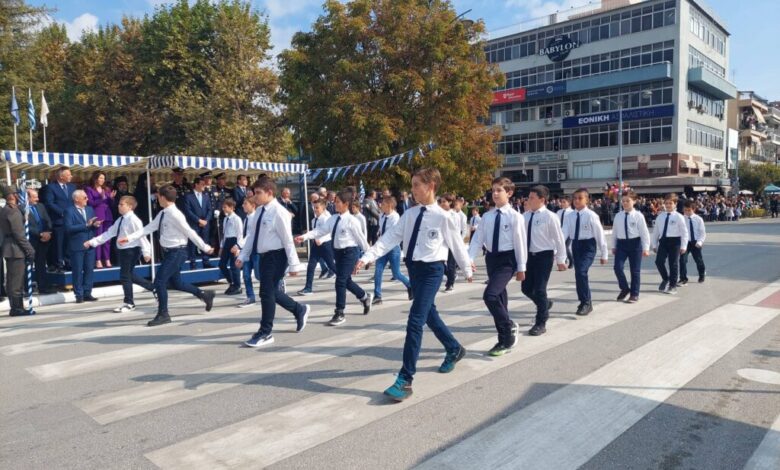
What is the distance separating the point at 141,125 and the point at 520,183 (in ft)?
131

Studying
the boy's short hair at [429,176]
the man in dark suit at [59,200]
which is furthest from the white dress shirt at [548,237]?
the man in dark suit at [59,200]

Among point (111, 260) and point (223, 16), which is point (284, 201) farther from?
point (223, 16)

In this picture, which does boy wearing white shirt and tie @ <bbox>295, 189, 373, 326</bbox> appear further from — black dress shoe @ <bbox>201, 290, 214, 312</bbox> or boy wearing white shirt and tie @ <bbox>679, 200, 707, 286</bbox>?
boy wearing white shirt and tie @ <bbox>679, 200, 707, 286</bbox>

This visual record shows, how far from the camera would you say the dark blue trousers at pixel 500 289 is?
19.7ft

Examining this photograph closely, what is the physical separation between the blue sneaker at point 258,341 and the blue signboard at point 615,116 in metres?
50.6

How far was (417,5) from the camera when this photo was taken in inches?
943

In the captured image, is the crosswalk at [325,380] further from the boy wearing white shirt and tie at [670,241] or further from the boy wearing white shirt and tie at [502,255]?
the boy wearing white shirt and tie at [670,241]

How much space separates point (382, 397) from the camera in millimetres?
4762

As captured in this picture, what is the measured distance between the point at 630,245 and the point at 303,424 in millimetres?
7065

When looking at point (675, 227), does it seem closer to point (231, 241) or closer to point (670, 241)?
point (670, 241)

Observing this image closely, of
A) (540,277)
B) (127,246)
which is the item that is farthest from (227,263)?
(540,277)

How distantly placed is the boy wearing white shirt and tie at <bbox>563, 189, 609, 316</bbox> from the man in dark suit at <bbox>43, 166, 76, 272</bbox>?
8979 millimetres

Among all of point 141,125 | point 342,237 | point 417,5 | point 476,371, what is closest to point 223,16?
point 141,125

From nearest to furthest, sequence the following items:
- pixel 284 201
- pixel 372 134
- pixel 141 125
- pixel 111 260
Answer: pixel 111 260 < pixel 284 201 < pixel 372 134 < pixel 141 125
